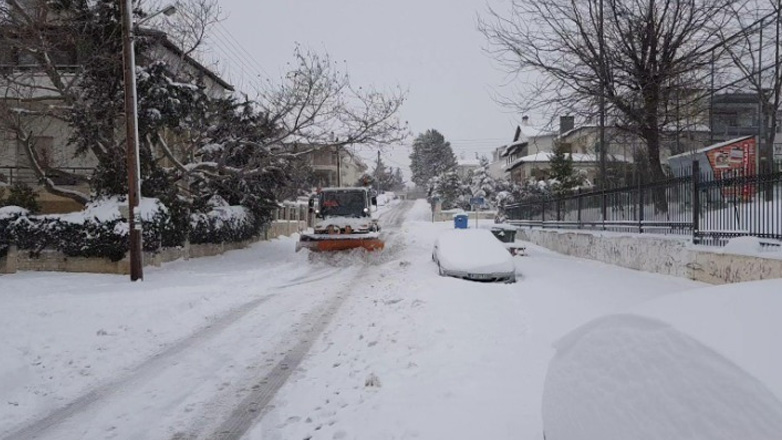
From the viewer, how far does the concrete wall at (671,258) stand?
8734 mm

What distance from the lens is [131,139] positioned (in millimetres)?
13727

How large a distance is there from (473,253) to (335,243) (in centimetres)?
669

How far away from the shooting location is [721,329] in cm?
200

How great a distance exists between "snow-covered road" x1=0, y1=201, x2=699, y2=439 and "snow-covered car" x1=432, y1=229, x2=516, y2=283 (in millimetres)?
559

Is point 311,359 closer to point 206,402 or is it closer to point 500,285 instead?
point 206,402

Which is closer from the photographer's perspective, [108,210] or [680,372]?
[680,372]

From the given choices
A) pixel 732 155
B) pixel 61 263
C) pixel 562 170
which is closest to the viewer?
pixel 732 155

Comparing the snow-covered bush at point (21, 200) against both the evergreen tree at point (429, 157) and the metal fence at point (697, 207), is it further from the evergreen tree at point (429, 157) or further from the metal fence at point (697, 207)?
the evergreen tree at point (429, 157)

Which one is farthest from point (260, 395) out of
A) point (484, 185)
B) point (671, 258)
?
point (484, 185)

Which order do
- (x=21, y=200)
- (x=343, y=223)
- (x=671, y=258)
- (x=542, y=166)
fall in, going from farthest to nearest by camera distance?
(x=542, y=166)
(x=343, y=223)
(x=21, y=200)
(x=671, y=258)

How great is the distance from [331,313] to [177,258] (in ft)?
36.6

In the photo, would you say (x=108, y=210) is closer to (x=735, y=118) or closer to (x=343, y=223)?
(x=343, y=223)

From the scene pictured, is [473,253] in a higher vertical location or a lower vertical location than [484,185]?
lower

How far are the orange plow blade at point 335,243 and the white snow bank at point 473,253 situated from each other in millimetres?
4259
